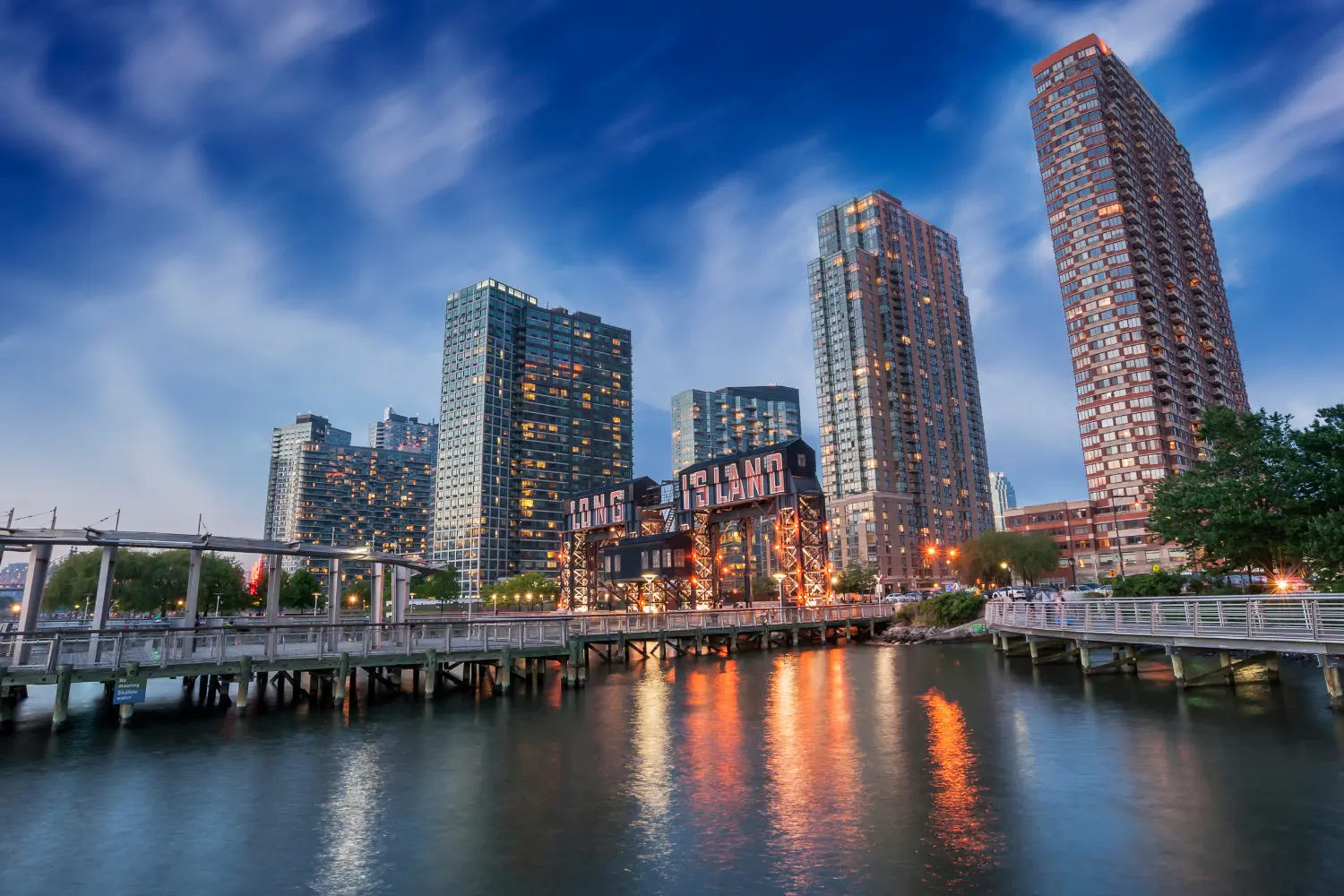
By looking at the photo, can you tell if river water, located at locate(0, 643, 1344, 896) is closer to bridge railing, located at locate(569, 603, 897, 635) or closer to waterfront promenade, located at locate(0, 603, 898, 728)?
waterfront promenade, located at locate(0, 603, 898, 728)

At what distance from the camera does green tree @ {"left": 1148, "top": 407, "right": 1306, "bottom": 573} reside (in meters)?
40.5

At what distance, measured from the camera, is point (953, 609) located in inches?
2862

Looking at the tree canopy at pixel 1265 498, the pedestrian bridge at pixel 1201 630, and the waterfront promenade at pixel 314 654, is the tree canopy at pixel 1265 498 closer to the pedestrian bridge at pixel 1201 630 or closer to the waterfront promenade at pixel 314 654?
the pedestrian bridge at pixel 1201 630

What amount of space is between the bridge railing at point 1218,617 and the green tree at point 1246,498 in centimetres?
932

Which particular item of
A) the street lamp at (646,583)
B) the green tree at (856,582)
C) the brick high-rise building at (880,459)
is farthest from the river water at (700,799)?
the brick high-rise building at (880,459)

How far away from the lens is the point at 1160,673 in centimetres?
3884

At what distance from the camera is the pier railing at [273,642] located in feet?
92.1

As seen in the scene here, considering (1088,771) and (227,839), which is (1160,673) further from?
(227,839)

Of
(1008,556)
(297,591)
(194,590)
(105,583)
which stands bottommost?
(194,590)

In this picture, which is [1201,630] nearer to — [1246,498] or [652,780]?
[1246,498]

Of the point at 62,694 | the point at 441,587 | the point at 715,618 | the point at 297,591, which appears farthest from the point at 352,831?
the point at 441,587

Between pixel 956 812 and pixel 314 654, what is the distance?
94.9 ft

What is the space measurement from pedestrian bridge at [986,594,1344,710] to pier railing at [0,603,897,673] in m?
29.4

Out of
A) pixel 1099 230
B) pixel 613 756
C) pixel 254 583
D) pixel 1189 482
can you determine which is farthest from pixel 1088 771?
pixel 254 583
